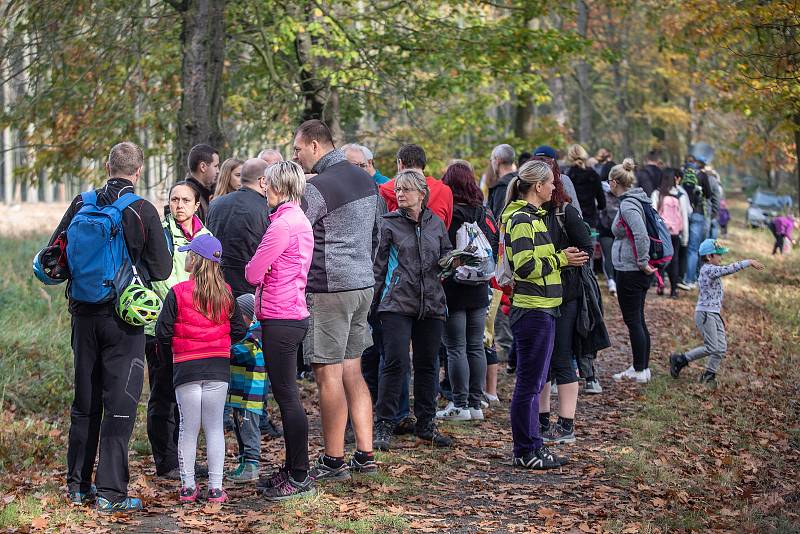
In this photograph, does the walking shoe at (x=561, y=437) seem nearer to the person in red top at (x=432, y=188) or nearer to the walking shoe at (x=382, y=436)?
the walking shoe at (x=382, y=436)

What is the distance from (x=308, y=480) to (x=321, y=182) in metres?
1.94

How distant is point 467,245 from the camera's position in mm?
8578

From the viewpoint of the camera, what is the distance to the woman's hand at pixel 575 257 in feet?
25.1

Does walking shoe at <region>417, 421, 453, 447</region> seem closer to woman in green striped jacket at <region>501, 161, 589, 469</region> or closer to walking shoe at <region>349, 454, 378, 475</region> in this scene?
woman in green striped jacket at <region>501, 161, 589, 469</region>

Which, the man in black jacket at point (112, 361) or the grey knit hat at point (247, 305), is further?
the grey knit hat at point (247, 305)

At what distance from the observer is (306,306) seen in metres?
6.75

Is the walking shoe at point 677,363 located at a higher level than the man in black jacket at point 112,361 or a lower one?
lower

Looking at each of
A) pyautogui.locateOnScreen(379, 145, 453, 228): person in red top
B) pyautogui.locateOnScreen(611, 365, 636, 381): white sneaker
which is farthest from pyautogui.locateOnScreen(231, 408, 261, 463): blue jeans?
pyautogui.locateOnScreen(611, 365, 636, 381): white sneaker

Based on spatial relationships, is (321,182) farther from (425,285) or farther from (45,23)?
(45,23)

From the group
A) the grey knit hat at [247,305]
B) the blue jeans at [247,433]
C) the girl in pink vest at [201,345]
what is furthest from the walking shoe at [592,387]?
the girl in pink vest at [201,345]

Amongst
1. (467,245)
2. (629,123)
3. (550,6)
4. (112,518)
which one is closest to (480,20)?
(550,6)

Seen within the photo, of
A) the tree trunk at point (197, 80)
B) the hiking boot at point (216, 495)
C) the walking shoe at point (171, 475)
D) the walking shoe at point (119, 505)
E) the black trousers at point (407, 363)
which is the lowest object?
the walking shoe at point (171, 475)

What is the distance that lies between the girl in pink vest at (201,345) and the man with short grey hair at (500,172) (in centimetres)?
420

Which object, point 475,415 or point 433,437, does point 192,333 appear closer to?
point 433,437
